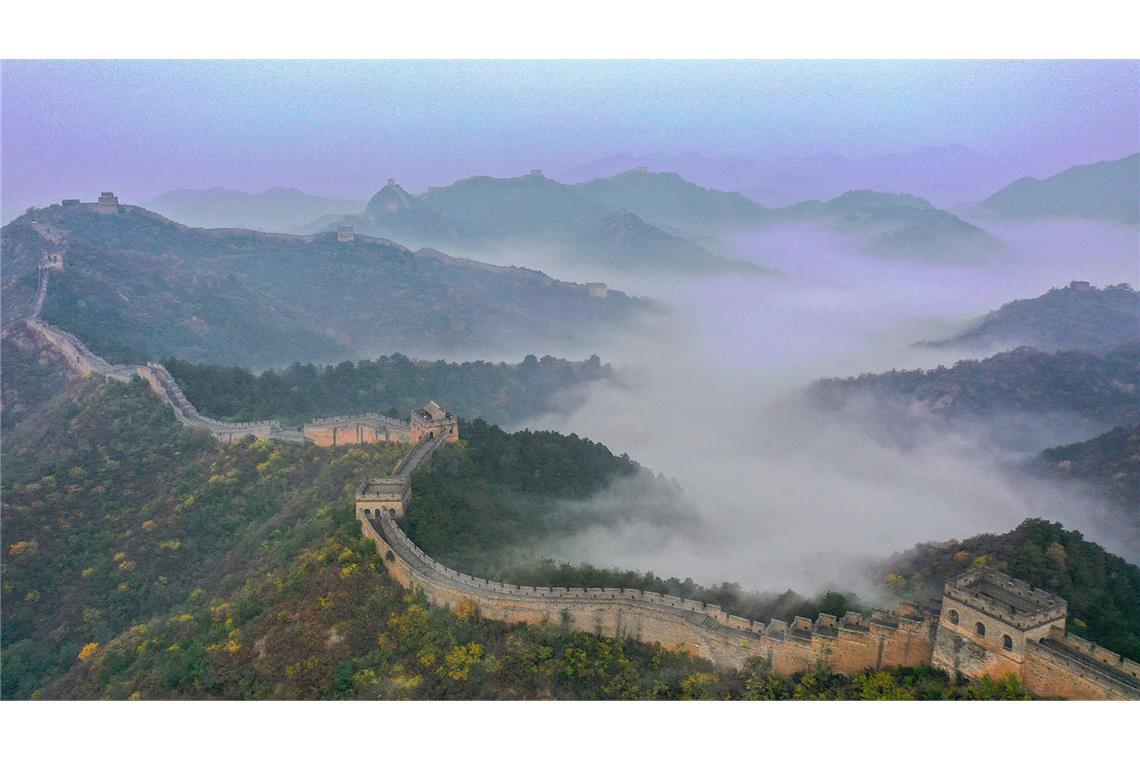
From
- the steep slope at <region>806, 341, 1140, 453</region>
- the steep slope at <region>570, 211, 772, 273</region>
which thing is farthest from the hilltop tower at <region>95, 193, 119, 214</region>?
the steep slope at <region>806, 341, 1140, 453</region>

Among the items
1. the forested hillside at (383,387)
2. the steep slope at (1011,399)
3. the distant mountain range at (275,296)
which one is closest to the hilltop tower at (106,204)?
the distant mountain range at (275,296)

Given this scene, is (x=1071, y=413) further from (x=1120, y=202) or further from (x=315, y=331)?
(x=315, y=331)

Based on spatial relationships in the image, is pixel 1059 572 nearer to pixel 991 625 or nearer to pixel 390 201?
pixel 991 625

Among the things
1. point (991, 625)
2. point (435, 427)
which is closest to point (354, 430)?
point (435, 427)

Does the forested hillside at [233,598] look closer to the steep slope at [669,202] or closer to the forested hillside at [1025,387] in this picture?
the forested hillside at [1025,387]

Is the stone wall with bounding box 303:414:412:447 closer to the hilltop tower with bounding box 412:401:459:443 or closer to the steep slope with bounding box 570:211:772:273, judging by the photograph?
the hilltop tower with bounding box 412:401:459:443
